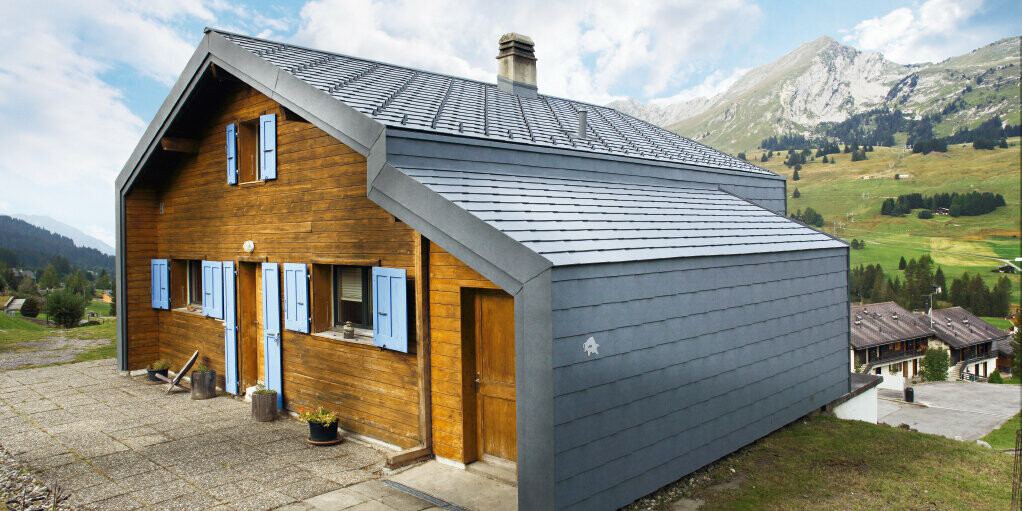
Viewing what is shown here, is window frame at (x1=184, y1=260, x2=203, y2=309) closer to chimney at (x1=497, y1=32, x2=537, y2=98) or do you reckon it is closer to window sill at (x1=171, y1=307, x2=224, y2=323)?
window sill at (x1=171, y1=307, x2=224, y2=323)

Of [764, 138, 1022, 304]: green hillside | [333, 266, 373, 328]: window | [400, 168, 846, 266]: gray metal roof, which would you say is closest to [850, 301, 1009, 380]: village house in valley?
[764, 138, 1022, 304]: green hillside

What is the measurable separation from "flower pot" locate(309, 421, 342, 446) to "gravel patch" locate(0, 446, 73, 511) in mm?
2301

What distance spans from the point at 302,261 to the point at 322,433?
92.8 inches

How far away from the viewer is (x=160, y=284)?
10938mm

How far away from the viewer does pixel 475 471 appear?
5.82m

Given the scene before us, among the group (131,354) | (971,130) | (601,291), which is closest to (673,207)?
(601,291)

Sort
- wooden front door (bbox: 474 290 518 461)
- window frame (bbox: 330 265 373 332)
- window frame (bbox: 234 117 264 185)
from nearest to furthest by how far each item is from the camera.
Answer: wooden front door (bbox: 474 290 518 461)
window frame (bbox: 330 265 373 332)
window frame (bbox: 234 117 264 185)

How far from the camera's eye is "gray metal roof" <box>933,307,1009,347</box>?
5744 cm

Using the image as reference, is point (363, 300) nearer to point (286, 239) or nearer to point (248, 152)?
point (286, 239)

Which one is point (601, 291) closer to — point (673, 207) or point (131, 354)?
point (673, 207)

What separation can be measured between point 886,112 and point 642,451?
22531 cm

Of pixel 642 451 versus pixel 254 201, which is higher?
pixel 254 201

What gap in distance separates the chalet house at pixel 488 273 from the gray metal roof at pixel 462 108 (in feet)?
0.23

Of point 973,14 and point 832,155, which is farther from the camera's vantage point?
point 832,155
